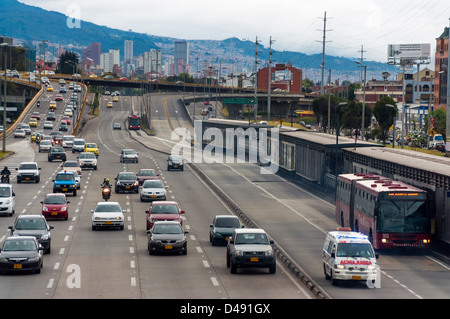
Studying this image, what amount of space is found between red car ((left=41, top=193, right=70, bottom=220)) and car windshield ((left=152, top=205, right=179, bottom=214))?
232 inches

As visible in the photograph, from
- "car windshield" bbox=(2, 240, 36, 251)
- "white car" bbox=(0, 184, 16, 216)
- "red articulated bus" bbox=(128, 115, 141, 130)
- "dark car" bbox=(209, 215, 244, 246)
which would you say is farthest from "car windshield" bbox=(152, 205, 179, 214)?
"red articulated bus" bbox=(128, 115, 141, 130)

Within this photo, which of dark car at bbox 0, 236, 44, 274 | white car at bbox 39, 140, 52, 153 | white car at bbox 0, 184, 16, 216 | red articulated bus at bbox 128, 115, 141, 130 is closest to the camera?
dark car at bbox 0, 236, 44, 274

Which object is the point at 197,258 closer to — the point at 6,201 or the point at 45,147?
the point at 6,201

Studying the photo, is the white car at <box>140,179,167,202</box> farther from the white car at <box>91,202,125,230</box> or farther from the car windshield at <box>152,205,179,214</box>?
the car windshield at <box>152,205,179,214</box>

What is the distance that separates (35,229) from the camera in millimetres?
34469

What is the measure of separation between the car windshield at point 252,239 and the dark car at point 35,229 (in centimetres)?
829

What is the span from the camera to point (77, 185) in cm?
6091

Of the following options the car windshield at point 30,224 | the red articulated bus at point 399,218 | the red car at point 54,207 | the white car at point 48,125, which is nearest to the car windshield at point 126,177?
the red car at point 54,207

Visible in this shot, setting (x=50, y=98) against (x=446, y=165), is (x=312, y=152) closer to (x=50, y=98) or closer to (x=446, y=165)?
(x=446, y=165)

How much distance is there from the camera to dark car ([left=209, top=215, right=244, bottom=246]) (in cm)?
3794

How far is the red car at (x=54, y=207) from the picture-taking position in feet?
147
